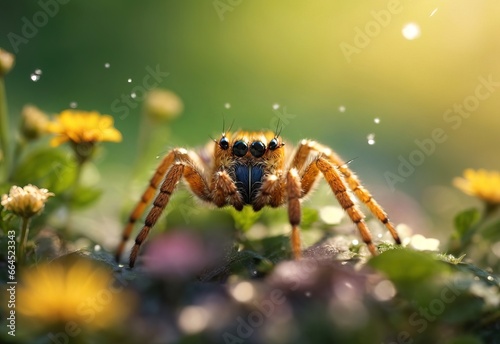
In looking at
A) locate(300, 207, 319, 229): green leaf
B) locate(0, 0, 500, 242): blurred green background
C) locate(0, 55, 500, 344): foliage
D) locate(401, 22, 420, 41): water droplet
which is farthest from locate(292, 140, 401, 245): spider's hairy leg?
locate(0, 0, 500, 242): blurred green background

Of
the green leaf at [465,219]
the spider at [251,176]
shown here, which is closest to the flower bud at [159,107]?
the spider at [251,176]

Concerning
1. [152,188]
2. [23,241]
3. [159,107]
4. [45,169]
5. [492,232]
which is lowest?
[492,232]

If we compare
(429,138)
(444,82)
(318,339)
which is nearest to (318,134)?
(429,138)

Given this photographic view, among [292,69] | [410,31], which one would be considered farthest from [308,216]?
[292,69]

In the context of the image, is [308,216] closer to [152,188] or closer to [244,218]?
[244,218]

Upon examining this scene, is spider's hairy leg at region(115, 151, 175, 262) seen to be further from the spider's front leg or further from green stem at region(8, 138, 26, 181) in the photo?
green stem at region(8, 138, 26, 181)
